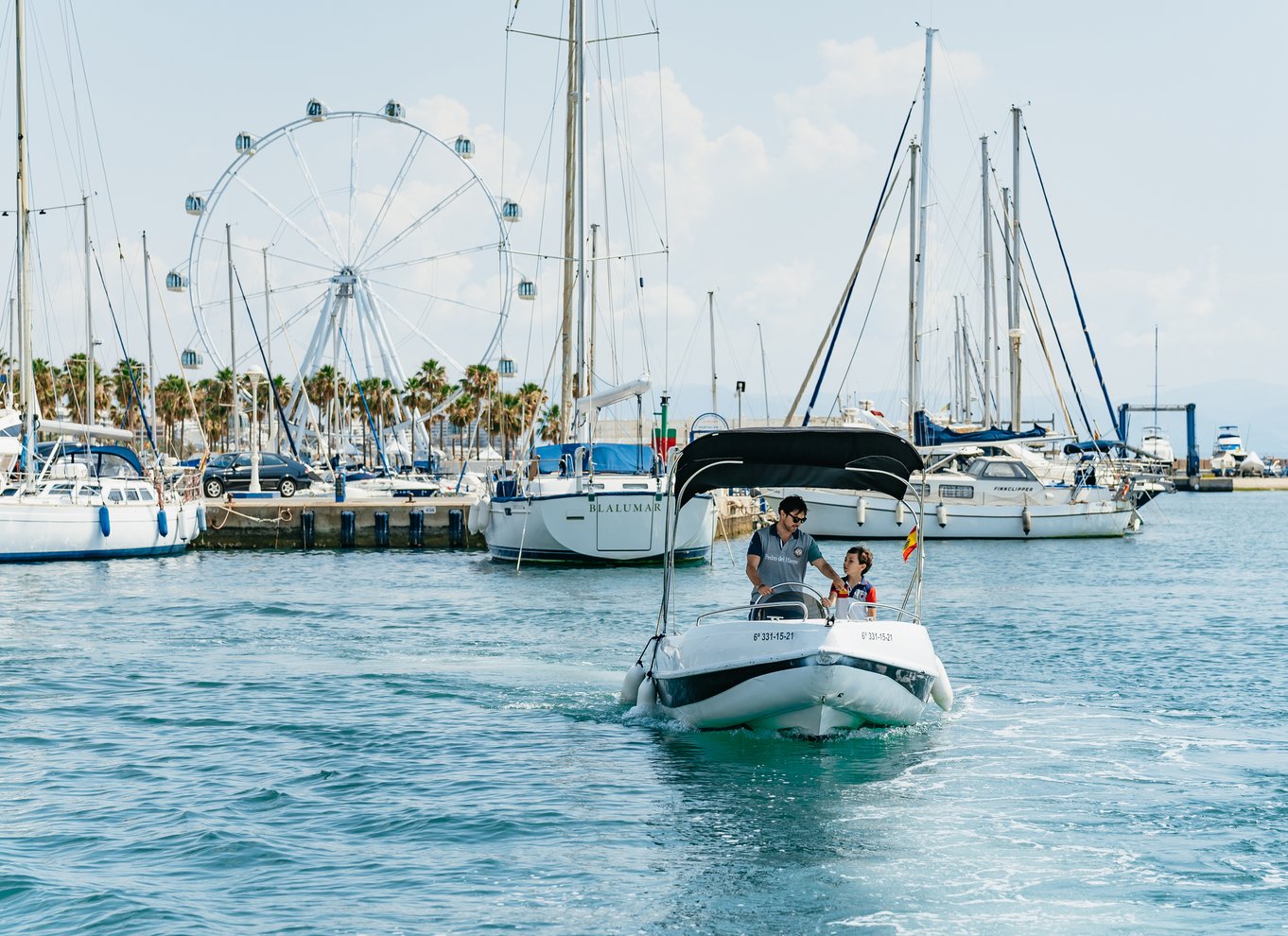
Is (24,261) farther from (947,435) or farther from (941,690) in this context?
(941,690)

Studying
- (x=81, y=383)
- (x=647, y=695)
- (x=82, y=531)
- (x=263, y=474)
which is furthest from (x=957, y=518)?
(x=81, y=383)

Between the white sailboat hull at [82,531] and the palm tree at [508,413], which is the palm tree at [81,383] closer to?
the palm tree at [508,413]

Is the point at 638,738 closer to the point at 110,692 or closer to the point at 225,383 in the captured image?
the point at 110,692

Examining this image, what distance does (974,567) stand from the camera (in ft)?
131

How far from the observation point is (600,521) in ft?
116

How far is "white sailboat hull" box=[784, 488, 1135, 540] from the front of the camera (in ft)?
160

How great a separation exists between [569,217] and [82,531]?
641 inches

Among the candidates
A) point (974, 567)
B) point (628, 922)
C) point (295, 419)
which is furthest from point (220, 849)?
point (295, 419)

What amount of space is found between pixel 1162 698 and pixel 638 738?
7.61 m

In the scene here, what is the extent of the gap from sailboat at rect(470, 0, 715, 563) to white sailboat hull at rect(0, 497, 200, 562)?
33.1 feet

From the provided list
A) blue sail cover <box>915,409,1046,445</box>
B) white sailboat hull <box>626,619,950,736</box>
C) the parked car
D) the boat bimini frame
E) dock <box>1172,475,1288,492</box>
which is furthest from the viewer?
dock <box>1172,475,1288,492</box>

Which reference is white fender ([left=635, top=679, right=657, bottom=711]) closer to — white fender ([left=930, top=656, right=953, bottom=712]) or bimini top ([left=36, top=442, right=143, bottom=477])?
white fender ([left=930, top=656, right=953, bottom=712])

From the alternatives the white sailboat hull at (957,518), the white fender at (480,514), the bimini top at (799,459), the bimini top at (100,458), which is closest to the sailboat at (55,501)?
the bimini top at (100,458)

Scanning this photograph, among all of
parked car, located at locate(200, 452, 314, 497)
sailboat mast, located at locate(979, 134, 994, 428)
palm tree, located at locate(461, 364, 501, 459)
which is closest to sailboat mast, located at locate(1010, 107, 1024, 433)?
sailboat mast, located at locate(979, 134, 994, 428)
